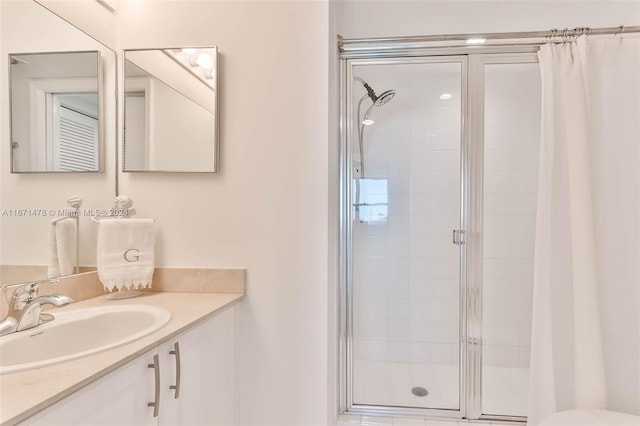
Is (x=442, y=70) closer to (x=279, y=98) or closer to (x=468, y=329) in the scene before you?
(x=279, y=98)

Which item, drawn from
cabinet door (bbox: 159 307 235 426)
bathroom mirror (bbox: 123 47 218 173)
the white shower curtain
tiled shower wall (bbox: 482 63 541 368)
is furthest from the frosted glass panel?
bathroom mirror (bbox: 123 47 218 173)

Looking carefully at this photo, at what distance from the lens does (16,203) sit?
39.1 inches

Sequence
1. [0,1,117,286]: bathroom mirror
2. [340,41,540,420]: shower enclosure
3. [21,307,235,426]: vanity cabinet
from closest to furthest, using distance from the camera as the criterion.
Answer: [21,307,235,426]: vanity cabinet, [0,1,117,286]: bathroom mirror, [340,41,540,420]: shower enclosure

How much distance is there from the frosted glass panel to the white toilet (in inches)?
20.9

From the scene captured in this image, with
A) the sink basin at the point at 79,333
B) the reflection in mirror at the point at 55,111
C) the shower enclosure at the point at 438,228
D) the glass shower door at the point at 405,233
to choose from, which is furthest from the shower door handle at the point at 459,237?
the reflection in mirror at the point at 55,111

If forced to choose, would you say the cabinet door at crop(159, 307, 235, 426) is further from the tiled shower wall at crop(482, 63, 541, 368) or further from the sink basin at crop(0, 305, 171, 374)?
the tiled shower wall at crop(482, 63, 541, 368)

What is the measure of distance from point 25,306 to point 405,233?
1885 mm

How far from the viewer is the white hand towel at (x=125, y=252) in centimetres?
121

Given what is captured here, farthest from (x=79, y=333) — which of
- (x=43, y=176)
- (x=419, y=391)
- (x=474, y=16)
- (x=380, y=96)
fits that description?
(x=474, y=16)

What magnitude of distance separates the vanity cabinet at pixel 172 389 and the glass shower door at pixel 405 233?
761 mm

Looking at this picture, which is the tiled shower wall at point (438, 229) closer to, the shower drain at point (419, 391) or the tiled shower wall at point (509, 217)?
the tiled shower wall at point (509, 217)

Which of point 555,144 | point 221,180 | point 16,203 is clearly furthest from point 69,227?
point 555,144

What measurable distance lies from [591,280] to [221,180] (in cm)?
174

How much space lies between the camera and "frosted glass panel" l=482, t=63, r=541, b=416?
173 centimetres
